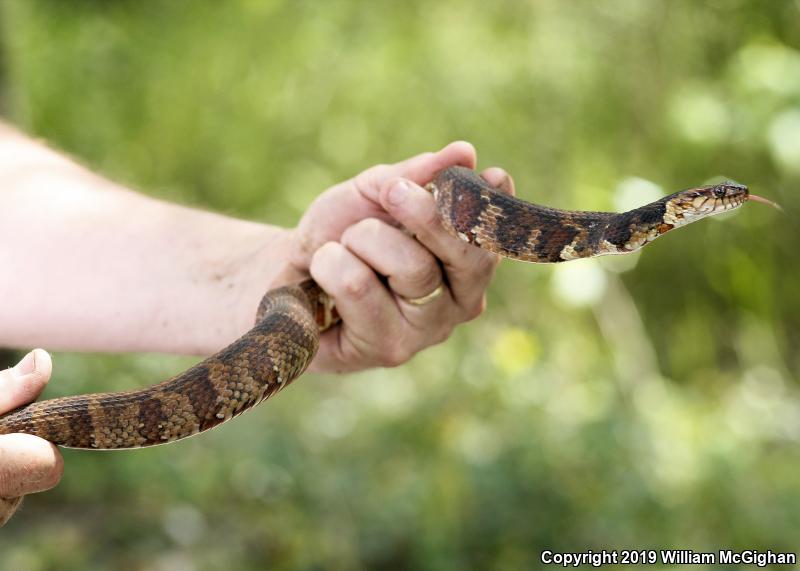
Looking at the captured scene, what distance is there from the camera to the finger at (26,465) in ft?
10.9

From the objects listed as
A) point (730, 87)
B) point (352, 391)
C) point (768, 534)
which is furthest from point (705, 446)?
point (352, 391)

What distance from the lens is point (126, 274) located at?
15.1 feet

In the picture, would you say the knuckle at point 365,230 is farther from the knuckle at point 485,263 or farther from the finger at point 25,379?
the finger at point 25,379

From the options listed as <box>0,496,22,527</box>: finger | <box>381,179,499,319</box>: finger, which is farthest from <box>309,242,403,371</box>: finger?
<box>0,496,22,527</box>: finger

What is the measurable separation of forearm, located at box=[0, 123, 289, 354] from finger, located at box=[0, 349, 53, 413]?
3.05 ft

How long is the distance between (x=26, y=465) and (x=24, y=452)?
0.16 feet

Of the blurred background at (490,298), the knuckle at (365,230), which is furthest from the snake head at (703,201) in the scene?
the blurred background at (490,298)

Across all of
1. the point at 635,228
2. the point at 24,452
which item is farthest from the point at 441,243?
the point at 24,452

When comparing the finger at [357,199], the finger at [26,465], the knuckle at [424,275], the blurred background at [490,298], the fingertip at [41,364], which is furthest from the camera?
the blurred background at [490,298]

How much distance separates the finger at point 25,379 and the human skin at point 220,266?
0.93 meters

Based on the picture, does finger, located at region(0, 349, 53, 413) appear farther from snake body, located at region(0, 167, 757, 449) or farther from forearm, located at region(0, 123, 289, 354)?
forearm, located at region(0, 123, 289, 354)

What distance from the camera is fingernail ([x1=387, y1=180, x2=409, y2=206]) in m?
3.96

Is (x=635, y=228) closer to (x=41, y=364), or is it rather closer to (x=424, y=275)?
(x=424, y=275)

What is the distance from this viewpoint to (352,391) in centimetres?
981
